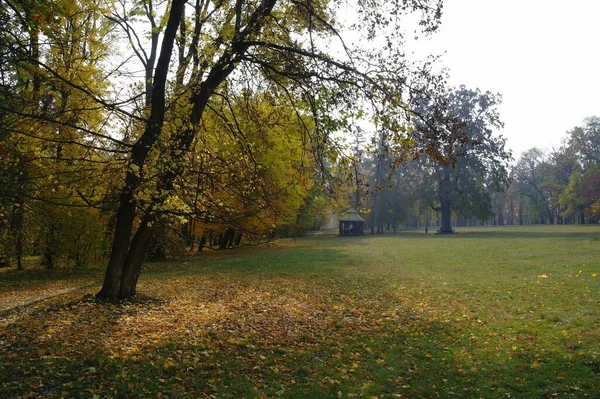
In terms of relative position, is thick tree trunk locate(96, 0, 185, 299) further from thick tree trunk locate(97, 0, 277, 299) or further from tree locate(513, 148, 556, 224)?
tree locate(513, 148, 556, 224)

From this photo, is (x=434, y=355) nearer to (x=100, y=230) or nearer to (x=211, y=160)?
(x=211, y=160)

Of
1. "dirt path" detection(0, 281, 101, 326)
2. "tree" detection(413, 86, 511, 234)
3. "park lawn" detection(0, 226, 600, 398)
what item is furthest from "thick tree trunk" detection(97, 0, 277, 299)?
"tree" detection(413, 86, 511, 234)

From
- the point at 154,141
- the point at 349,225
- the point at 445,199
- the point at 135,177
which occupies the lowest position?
the point at 349,225

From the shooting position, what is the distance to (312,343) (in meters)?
8.08

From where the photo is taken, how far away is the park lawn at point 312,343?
19.2 ft

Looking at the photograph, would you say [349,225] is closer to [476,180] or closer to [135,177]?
[476,180]

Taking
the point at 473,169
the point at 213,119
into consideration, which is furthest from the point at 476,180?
the point at 213,119

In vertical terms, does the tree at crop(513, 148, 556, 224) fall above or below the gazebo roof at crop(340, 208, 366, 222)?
above

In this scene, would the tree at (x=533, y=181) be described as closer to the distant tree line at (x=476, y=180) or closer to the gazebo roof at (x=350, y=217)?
the distant tree line at (x=476, y=180)

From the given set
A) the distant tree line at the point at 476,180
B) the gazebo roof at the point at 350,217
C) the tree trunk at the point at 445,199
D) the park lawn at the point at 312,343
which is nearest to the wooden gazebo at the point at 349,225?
the gazebo roof at the point at 350,217

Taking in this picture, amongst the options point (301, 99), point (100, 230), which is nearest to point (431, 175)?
point (100, 230)

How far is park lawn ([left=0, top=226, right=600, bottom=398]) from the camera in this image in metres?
5.85

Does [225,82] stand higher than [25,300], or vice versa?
[225,82]

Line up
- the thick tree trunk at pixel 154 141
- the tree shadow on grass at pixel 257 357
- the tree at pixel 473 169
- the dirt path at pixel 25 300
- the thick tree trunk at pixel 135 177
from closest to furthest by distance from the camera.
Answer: the tree shadow on grass at pixel 257 357 → the thick tree trunk at pixel 154 141 → the thick tree trunk at pixel 135 177 → the dirt path at pixel 25 300 → the tree at pixel 473 169
